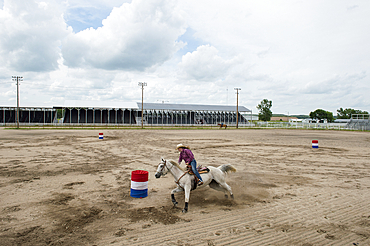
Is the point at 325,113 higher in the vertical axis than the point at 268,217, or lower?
higher

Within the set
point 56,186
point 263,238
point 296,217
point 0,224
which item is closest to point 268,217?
point 296,217

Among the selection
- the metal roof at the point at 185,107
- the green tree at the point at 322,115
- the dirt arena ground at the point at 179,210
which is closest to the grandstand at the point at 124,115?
the metal roof at the point at 185,107

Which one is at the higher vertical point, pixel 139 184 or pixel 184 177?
pixel 184 177

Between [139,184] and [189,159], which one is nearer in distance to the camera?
[189,159]

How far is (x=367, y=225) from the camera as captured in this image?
17.4ft

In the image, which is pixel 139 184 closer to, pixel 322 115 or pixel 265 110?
pixel 265 110

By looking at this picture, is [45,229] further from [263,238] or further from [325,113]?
[325,113]

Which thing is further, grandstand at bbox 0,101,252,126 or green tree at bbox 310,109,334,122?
green tree at bbox 310,109,334,122

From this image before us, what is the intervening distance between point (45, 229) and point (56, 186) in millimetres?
3493

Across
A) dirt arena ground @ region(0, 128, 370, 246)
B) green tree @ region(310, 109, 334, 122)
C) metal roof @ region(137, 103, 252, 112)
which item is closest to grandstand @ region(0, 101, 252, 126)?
metal roof @ region(137, 103, 252, 112)

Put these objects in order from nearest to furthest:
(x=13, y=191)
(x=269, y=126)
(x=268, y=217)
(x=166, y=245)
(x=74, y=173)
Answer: (x=166, y=245) < (x=268, y=217) < (x=13, y=191) < (x=74, y=173) < (x=269, y=126)

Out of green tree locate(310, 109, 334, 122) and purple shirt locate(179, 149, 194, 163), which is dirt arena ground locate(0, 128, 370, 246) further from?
green tree locate(310, 109, 334, 122)

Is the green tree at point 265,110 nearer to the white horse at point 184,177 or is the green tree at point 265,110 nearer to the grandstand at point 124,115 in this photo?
the grandstand at point 124,115

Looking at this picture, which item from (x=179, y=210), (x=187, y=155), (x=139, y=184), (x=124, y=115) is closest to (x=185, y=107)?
(x=124, y=115)
